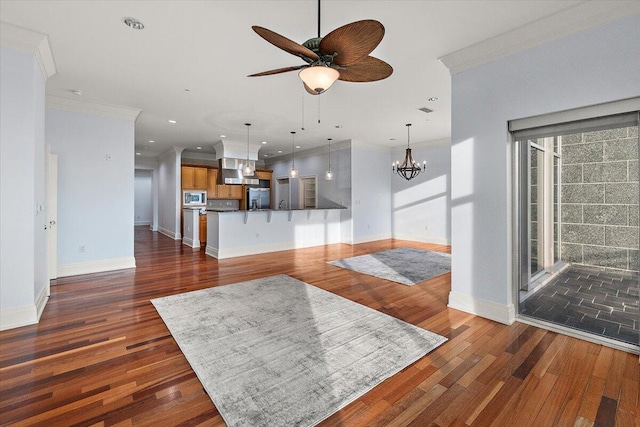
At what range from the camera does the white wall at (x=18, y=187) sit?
110 inches

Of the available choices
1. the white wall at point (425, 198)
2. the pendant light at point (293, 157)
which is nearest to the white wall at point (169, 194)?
the pendant light at point (293, 157)

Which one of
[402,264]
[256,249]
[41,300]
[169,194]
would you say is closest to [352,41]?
[41,300]

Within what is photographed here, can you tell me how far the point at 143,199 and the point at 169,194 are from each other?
4.80 m

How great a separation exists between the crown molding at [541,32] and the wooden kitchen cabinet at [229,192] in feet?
25.6

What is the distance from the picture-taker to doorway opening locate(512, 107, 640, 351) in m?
2.75

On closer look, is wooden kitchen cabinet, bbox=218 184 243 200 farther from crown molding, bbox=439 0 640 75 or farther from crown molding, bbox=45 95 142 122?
crown molding, bbox=439 0 640 75

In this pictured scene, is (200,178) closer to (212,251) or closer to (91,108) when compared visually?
(212,251)

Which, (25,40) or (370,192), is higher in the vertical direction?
(25,40)

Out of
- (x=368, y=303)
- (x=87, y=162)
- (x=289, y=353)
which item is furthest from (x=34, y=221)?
(x=368, y=303)

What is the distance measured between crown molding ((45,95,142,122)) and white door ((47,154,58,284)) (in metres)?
0.98

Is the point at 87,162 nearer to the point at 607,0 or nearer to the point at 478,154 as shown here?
the point at 478,154

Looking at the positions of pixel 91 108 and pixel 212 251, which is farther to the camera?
pixel 212 251

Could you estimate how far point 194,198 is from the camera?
29.9ft

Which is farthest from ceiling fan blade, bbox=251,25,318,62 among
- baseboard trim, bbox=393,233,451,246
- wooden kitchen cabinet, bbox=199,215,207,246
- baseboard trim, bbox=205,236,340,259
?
baseboard trim, bbox=393,233,451,246
